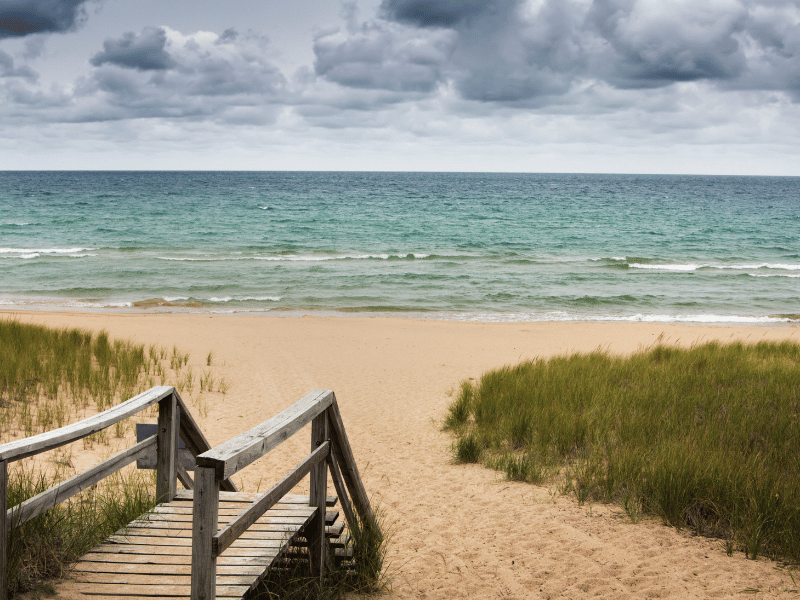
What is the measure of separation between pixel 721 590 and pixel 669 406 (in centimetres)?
357

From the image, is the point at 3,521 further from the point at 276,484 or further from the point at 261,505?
the point at 276,484

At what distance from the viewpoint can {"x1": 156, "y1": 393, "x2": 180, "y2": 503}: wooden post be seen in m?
4.32

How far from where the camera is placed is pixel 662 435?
21.8 ft

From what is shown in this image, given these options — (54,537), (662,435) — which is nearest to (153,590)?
(54,537)

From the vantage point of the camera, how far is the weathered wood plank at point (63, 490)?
3162mm

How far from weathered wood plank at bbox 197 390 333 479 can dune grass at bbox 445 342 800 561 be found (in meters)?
3.22

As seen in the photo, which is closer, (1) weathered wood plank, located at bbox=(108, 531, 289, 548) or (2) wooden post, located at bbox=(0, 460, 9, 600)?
(2) wooden post, located at bbox=(0, 460, 9, 600)

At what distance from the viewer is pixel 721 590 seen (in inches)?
167

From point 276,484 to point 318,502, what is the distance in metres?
0.69

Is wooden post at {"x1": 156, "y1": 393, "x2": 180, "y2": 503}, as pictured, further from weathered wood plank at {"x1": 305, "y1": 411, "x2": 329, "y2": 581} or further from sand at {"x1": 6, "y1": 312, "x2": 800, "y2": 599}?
sand at {"x1": 6, "y1": 312, "x2": 800, "y2": 599}

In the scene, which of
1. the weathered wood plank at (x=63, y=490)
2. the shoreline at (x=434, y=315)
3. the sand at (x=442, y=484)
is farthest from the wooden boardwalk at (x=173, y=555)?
the shoreline at (x=434, y=315)

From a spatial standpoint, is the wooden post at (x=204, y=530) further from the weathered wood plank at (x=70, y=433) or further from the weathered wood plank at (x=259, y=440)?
the weathered wood plank at (x=70, y=433)

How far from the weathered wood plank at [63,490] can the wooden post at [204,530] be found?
1.09 metres

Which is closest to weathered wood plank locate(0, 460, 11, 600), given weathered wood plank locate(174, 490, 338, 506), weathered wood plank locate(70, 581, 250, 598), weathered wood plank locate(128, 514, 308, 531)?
weathered wood plank locate(70, 581, 250, 598)
